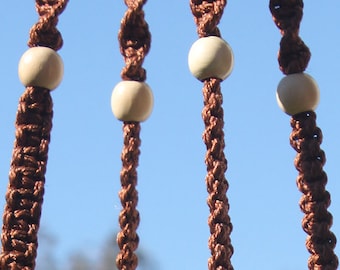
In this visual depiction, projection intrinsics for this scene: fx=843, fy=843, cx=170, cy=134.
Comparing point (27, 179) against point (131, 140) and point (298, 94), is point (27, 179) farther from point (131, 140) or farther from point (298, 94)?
point (298, 94)

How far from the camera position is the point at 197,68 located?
0.64 m

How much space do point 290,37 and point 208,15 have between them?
65 mm

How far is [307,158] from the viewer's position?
24.2 inches

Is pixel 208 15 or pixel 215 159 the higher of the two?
pixel 208 15

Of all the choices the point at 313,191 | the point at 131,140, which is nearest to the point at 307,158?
the point at 313,191

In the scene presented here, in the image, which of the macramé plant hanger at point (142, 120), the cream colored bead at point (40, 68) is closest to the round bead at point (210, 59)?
the macramé plant hanger at point (142, 120)

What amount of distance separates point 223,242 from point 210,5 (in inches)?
7.3

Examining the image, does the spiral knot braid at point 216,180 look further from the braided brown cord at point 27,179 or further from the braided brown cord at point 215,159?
the braided brown cord at point 27,179

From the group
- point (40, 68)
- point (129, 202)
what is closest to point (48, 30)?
point (40, 68)

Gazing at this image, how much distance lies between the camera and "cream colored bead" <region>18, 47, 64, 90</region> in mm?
632

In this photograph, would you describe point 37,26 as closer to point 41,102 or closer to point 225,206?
point 41,102

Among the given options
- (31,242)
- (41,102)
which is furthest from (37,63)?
(31,242)

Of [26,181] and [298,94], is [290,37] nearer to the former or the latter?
[298,94]

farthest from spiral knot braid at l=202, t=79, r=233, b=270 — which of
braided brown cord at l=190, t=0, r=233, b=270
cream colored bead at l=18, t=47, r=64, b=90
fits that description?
cream colored bead at l=18, t=47, r=64, b=90
